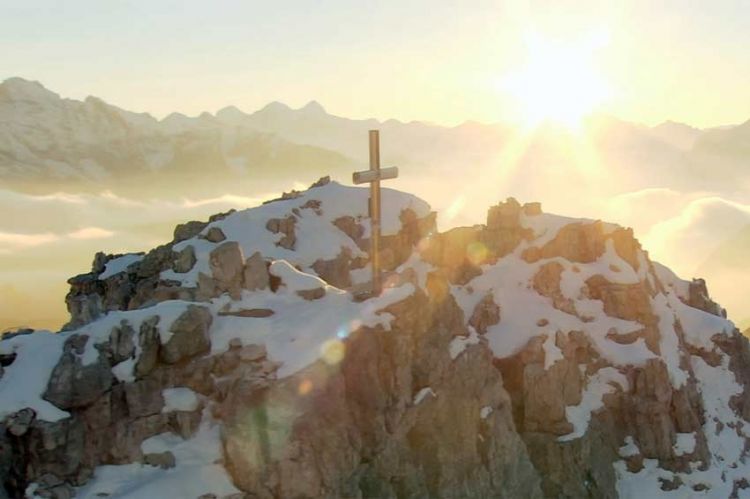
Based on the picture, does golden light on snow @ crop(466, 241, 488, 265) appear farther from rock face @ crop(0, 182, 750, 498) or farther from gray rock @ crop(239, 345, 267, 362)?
gray rock @ crop(239, 345, 267, 362)

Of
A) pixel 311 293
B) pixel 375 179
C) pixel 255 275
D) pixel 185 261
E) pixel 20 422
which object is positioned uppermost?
pixel 375 179

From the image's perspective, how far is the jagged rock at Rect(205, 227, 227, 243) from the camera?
48.2 metres

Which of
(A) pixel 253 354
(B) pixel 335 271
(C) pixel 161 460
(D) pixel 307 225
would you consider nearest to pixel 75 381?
(C) pixel 161 460

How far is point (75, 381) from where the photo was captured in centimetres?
2870

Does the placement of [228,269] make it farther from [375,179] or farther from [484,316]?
[484,316]

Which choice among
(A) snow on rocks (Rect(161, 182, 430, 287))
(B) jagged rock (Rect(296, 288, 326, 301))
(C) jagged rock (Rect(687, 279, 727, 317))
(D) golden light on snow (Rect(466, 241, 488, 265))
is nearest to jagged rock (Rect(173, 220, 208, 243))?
(A) snow on rocks (Rect(161, 182, 430, 287))

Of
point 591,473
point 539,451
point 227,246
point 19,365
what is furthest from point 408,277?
point 19,365

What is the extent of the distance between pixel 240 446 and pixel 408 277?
501 inches

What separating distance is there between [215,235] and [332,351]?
19.1 meters

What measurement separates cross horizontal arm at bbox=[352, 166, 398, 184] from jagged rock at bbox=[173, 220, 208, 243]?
2067 cm

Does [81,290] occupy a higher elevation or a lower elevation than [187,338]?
higher

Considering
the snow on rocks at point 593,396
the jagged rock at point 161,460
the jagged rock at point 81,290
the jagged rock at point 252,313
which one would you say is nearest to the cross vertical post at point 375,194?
the jagged rock at point 252,313

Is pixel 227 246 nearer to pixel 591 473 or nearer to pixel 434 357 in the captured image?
pixel 434 357

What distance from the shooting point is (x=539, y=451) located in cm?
4144
